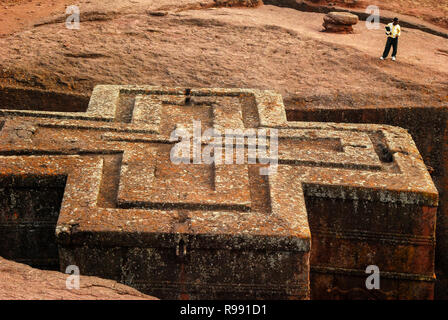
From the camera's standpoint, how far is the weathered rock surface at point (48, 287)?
4418 mm

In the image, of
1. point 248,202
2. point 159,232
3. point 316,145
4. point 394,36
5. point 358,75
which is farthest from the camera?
point 394,36

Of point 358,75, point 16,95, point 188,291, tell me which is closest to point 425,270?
point 188,291

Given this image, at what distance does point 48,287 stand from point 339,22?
864 centimetres

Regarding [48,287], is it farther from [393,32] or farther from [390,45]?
[393,32]

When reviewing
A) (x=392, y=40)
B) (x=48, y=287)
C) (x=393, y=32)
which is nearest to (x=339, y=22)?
(x=393, y=32)

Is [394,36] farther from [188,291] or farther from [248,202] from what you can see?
[188,291]

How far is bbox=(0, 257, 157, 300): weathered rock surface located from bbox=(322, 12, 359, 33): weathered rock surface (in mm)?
8184

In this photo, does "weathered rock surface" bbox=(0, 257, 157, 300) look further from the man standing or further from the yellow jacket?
the yellow jacket

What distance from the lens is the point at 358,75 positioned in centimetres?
944

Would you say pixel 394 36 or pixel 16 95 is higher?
pixel 394 36

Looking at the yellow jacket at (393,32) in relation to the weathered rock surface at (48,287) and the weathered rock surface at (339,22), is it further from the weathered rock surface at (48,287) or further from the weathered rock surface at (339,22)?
the weathered rock surface at (48,287)

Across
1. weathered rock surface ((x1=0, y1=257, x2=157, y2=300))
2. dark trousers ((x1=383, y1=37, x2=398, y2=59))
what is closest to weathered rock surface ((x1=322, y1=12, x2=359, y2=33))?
dark trousers ((x1=383, y1=37, x2=398, y2=59))

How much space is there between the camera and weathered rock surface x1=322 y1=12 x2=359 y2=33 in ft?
38.7
